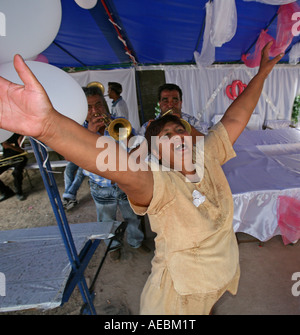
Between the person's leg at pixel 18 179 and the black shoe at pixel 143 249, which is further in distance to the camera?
the person's leg at pixel 18 179

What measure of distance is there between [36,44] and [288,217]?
318 centimetres

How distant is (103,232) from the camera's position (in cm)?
182

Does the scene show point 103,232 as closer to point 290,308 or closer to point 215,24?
point 290,308

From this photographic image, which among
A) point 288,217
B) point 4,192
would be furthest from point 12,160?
point 288,217

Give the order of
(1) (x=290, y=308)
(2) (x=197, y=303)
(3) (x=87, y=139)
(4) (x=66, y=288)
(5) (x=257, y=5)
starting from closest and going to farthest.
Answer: (3) (x=87, y=139) → (2) (x=197, y=303) → (4) (x=66, y=288) → (1) (x=290, y=308) → (5) (x=257, y=5)

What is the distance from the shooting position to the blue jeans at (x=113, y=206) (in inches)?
91.8

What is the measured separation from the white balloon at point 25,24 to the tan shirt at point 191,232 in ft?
3.50

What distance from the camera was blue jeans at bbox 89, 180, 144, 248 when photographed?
2.33 meters

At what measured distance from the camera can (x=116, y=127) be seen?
2225mm

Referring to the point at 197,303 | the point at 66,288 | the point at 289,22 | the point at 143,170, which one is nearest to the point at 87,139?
the point at 143,170

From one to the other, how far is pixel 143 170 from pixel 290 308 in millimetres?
2418

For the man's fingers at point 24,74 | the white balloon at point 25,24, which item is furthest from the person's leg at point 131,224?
the man's fingers at point 24,74

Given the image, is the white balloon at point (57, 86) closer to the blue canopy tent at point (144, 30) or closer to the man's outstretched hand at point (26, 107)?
the man's outstretched hand at point (26, 107)

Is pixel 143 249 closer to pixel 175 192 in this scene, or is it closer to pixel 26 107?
pixel 175 192
